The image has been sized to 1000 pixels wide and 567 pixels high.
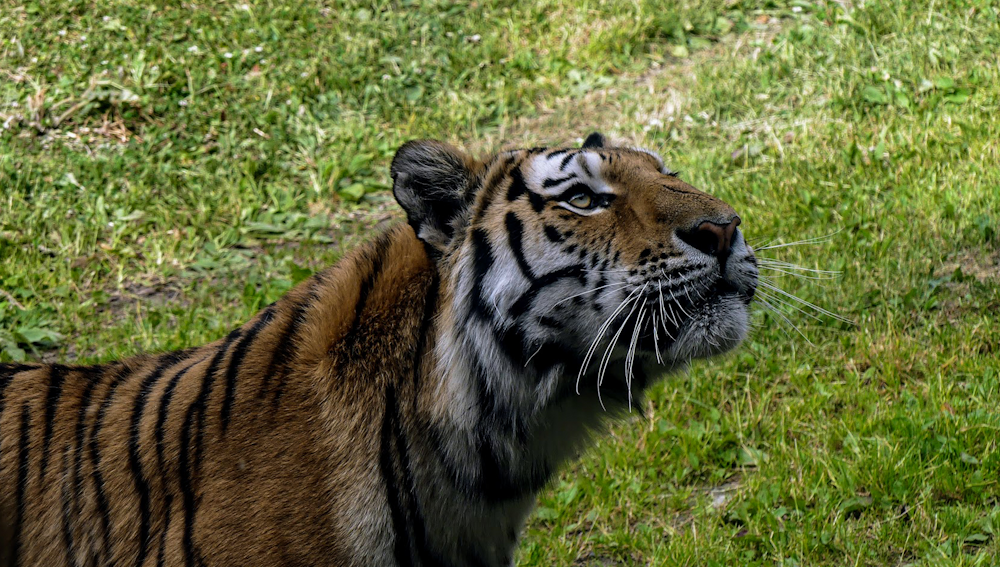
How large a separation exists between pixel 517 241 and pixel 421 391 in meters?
0.44

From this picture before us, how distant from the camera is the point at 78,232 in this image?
5395 mm

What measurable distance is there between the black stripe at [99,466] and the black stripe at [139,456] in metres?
0.08

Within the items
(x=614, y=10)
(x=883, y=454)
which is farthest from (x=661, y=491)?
(x=614, y=10)

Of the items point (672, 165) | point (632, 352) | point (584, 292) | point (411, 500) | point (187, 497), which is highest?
point (584, 292)

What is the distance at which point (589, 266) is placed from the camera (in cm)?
242

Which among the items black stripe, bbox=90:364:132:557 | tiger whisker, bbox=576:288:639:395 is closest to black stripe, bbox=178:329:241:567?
black stripe, bbox=90:364:132:557

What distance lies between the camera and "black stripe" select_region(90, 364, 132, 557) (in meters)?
2.49

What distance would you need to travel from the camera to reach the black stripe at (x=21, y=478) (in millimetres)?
2523

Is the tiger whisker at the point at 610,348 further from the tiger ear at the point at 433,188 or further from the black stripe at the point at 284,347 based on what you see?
the black stripe at the point at 284,347

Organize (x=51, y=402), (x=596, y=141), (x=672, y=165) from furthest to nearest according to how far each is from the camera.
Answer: (x=672, y=165) < (x=596, y=141) < (x=51, y=402)

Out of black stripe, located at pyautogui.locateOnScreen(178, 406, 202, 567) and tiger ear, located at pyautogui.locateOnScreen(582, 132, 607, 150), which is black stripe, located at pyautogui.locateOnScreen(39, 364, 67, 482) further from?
tiger ear, located at pyautogui.locateOnScreen(582, 132, 607, 150)

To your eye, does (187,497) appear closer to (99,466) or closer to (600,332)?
(99,466)

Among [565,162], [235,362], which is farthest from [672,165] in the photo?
[235,362]

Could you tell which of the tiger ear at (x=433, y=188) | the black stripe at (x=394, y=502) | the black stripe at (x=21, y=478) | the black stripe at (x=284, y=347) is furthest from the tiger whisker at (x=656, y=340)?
the black stripe at (x=21, y=478)
